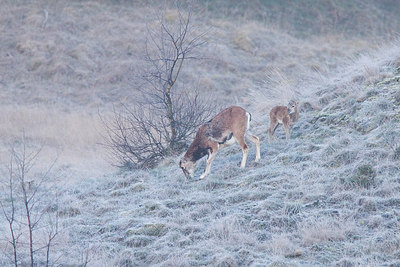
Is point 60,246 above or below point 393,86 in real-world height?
below

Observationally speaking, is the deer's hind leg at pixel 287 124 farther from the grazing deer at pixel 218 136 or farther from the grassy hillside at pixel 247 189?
the grazing deer at pixel 218 136

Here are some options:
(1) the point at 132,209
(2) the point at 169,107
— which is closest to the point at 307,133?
(2) the point at 169,107

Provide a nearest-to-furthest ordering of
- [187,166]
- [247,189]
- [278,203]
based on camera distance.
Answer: [278,203], [247,189], [187,166]

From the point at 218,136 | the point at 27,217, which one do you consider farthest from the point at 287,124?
the point at 27,217

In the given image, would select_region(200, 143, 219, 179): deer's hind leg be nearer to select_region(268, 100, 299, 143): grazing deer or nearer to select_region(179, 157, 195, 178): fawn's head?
select_region(179, 157, 195, 178): fawn's head

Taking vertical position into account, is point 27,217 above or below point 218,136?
below

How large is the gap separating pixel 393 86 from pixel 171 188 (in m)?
5.67

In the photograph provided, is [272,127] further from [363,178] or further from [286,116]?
[363,178]

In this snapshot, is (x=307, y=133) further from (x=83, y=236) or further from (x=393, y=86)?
(x=83, y=236)

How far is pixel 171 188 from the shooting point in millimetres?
9922

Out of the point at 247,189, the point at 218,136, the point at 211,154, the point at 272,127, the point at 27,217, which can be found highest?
the point at 218,136

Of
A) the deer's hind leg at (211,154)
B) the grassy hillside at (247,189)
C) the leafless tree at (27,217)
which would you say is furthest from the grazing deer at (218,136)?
the leafless tree at (27,217)

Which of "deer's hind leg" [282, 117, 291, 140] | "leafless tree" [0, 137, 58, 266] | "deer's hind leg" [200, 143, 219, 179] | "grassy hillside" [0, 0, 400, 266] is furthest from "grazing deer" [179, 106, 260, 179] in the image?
"leafless tree" [0, 137, 58, 266]

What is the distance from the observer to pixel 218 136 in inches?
406
